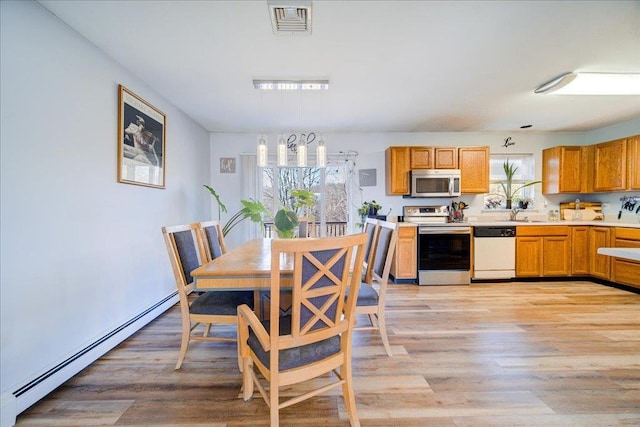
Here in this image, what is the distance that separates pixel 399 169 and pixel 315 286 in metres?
3.45

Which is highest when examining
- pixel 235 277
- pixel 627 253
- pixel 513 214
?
pixel 513 214

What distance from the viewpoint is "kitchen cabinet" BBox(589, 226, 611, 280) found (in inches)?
146

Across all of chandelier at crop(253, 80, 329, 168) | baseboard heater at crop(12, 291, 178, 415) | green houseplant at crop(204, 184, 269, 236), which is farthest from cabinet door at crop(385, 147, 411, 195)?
baseboard heater at crop(12, 291, 178, 415)

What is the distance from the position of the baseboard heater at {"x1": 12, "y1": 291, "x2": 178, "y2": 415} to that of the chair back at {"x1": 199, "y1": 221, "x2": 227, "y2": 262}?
3.06 ft

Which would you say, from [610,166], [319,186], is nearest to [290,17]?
[319,186]

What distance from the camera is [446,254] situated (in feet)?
12.8

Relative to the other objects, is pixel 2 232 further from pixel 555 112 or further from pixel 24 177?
pixel 555 112

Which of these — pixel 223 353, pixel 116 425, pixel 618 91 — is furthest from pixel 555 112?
pixel 116 425

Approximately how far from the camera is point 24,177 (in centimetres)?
153

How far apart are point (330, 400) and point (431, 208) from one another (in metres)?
3.51

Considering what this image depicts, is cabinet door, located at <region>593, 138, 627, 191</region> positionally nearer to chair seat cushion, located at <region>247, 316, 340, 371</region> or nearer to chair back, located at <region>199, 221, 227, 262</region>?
chair seat cushion, located at <region>247, 316, 340, 371</region>

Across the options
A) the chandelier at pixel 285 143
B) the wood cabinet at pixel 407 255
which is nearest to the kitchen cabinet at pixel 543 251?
the wood cabinet at pixel 407 255

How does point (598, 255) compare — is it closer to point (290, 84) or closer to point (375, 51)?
point (375, 51)

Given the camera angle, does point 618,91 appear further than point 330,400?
Yes
